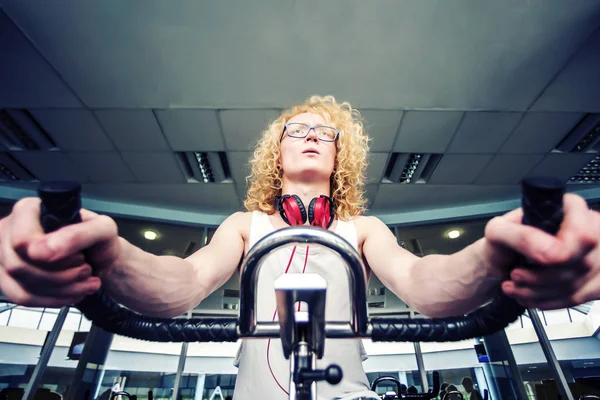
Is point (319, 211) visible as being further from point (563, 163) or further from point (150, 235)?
point (150, 235)

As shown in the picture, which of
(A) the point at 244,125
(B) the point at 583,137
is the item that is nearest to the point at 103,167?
(A) the point at 244,125

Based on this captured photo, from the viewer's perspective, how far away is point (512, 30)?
97.3 inches

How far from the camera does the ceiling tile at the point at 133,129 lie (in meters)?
3.22

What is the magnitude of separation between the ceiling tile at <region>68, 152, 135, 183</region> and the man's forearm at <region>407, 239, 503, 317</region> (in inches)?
154

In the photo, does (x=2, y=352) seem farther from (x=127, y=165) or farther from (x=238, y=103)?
(x=238, y=103)

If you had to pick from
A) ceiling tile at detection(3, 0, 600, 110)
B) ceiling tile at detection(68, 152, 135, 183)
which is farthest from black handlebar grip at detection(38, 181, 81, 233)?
ceiling tile at detection(68, 152, 135, 183)

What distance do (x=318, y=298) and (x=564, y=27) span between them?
3.13 m

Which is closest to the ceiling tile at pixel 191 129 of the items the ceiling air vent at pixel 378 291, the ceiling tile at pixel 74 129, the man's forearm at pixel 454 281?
the ceiling tile at pixel 74 129

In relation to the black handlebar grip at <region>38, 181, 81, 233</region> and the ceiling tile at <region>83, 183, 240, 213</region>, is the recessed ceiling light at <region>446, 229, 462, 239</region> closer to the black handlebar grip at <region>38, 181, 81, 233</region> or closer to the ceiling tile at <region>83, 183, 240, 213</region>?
the ceiling tile at <region>83, 183, 240, 213</region>

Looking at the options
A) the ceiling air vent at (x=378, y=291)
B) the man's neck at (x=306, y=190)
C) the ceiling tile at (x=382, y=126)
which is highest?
the ceiling tile at (x=382, y=126)

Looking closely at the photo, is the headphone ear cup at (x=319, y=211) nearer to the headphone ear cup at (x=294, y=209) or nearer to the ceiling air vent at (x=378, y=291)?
the headphone ear cup at (x=294, y=209)

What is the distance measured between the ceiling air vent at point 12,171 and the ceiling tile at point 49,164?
0.09 meters

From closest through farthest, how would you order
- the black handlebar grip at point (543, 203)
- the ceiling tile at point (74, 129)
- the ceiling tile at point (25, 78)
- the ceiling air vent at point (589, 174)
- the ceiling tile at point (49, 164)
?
the black handlebar grip at point (543, 203) → the ceiling tile at point (25, 78) → the ceiling tile at point (74, 129) → the ceiling tile at point (49, 164) → the ceiling air vent at point (589, 174)

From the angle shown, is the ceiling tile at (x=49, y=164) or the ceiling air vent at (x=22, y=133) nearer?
the ceiling air vent at (x=22, y=133)
